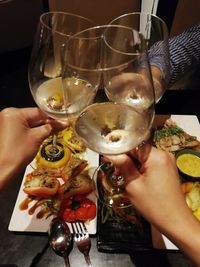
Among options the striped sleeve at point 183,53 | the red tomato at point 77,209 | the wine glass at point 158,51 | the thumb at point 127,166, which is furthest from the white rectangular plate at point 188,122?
the thumb at point 127,166

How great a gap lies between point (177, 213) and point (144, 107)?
22 cm

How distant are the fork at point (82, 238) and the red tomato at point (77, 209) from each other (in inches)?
0.8

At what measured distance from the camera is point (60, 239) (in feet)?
2.56

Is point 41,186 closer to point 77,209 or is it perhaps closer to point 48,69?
point 77,209

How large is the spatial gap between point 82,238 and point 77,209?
88 mm

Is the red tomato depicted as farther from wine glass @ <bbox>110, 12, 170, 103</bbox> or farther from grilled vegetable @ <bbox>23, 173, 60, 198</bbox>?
wine glass @ <bbox>110, 12, 170, 103</bbox>

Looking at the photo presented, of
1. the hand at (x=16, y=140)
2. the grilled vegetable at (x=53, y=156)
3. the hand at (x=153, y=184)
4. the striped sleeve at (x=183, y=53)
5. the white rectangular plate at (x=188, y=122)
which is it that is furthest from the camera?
the striped sleeve at (x=183, y=53)

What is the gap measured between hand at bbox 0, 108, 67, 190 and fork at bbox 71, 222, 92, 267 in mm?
223

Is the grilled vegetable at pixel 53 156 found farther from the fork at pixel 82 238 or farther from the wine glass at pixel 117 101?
the wine glass at pixel 117 101

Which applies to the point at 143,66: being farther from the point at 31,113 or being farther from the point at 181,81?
the point at 181,81

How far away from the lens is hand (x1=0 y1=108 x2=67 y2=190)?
0.72 metres

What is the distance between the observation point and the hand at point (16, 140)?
722 millimetres

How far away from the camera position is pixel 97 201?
892 millimetres

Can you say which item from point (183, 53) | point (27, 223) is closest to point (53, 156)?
point (27, 223)
